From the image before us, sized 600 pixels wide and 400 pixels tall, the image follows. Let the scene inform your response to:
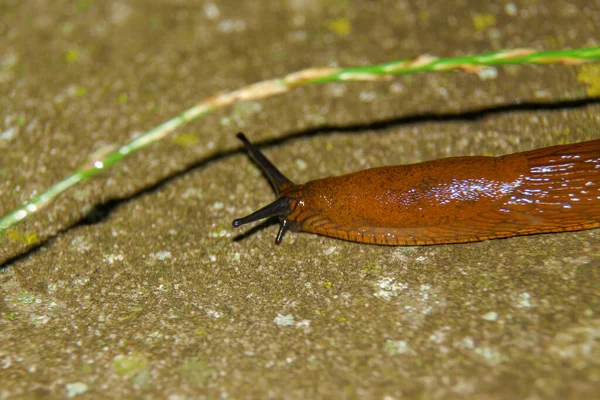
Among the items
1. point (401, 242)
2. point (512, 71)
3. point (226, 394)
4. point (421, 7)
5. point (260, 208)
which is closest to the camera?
point (226, 394)

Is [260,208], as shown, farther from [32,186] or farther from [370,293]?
[32,186]

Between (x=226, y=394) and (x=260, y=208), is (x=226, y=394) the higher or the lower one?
the lower one

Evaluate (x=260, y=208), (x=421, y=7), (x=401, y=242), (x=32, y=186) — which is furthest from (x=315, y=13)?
(x=32, y=186)

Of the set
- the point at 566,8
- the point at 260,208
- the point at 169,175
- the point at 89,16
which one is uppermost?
the point at 89,16

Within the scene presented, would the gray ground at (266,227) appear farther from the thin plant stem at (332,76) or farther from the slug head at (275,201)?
the thin plant stem at (332,76)

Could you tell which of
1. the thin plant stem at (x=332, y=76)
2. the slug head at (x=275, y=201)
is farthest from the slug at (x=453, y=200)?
the thin plant stem at (x=332, y=76)
